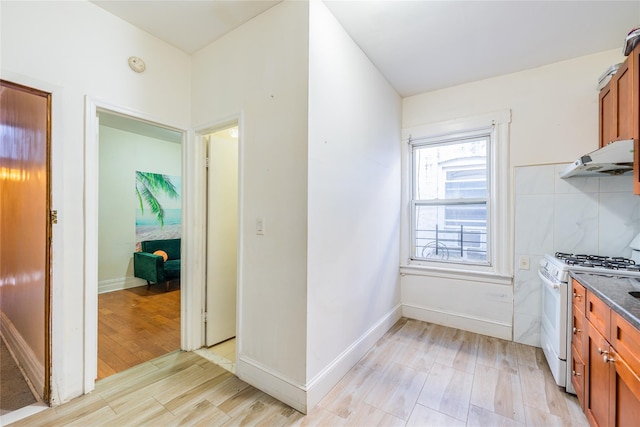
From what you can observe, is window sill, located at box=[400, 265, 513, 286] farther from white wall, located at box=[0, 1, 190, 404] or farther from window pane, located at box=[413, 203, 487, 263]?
white wall, located at box=[0, 1, 190, 404]

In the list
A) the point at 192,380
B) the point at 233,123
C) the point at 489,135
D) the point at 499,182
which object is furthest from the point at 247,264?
the point at 489,135

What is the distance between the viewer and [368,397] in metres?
1.89

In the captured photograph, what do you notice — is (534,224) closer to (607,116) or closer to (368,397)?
(607,116)

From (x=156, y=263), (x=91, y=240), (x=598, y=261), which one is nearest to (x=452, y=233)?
(x=598, y=261)

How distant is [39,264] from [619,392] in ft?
11.2

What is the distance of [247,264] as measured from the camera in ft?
6.81

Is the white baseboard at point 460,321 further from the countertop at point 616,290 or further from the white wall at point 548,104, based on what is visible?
the white wall at point 548,104

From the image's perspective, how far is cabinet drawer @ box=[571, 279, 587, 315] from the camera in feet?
5.53

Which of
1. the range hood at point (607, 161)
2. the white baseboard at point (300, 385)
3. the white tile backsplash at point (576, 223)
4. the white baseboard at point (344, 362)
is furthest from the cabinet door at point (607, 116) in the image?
the white baseboard at point (300, 385)

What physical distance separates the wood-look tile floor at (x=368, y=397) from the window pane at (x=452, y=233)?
1.05 metres

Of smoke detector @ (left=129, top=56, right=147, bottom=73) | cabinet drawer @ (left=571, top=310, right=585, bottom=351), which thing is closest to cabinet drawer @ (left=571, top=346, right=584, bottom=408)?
cabinet drawer @ (left=571, top=310, right=585, bottom=351)

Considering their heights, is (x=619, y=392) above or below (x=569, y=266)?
below

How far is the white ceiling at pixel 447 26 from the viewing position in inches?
75.5

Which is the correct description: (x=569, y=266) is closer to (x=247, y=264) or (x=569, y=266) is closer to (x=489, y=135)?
(x=489, y=135)
